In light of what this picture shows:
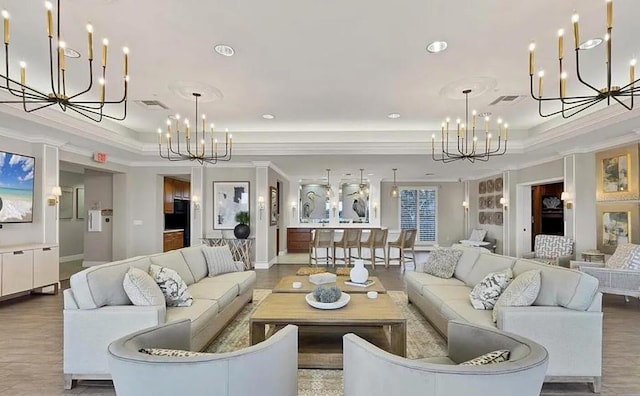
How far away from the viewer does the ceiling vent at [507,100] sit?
4.96m

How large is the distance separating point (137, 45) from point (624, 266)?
677cm

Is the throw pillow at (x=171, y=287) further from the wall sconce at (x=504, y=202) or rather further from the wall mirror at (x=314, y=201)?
the wall mirror at (x=314, y=201)

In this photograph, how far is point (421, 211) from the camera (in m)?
13.4

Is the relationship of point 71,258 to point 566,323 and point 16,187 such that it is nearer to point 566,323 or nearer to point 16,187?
point 16,187

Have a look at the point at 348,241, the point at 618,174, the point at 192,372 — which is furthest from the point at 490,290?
the point at 348,241

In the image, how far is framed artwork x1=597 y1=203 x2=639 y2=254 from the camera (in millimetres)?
5738

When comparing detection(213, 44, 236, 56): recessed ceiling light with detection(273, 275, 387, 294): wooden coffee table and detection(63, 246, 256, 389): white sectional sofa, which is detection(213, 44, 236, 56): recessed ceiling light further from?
detection(273, 275, 387, 294): wooden coffee table

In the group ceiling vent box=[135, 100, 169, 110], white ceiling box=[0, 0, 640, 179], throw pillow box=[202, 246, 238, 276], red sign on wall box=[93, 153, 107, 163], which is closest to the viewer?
white ceiling box=[0, 0, 640, 179]

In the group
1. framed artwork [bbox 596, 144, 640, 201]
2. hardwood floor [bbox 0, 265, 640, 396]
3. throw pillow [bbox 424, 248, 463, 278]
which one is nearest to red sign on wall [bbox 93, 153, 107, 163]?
hardwood floor [bbox 0, 265, 640, 396]

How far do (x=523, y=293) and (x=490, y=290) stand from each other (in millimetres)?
372

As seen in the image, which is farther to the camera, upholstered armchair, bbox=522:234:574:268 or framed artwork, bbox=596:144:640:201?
upholstered armchair, bbox=522:234:574:268

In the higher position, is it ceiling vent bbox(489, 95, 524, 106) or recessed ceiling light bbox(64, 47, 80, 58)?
recessed ceiling light bbox(64, 47, 80, 58)

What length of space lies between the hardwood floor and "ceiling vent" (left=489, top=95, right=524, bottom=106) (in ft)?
10.1

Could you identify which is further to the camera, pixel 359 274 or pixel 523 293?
pixel 359 274
